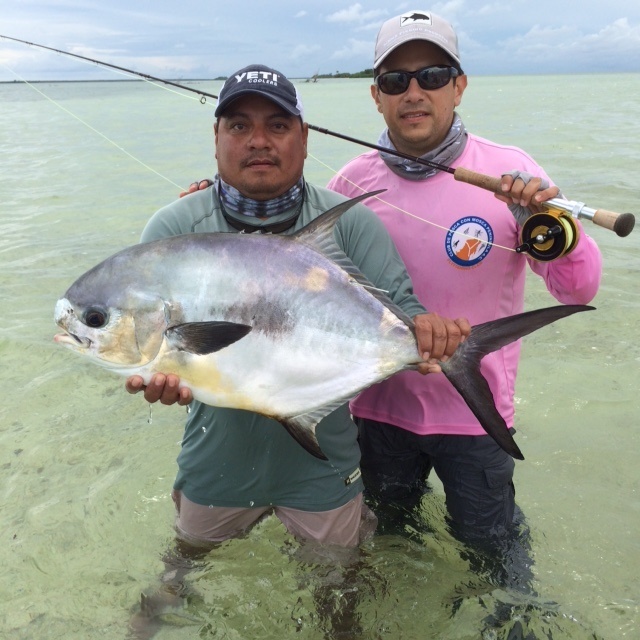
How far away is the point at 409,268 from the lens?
242cm

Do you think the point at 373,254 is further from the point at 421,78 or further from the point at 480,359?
the point at 421,78

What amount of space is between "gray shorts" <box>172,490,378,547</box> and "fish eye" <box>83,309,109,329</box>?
77cm

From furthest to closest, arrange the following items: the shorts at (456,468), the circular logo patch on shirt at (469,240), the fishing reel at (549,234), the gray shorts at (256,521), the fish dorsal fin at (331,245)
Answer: the shorts at (456,468), the circular logo patch on shirt at (469,240), the gray shorts at (256,521), the fishing reel at (549,234), the fish dorsal fin at (331,245)

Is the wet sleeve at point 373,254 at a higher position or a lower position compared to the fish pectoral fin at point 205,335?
higher

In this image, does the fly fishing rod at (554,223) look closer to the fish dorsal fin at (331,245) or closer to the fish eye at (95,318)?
the fish dorsal fin at (331,245)

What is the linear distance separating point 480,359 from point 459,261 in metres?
0.58

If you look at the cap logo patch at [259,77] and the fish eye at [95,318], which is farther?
the cap logo patch at [259,77]

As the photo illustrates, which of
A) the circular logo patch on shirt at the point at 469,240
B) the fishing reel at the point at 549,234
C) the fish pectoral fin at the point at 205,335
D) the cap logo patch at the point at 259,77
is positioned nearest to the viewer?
the fish pectoral fin at the point at 205,335

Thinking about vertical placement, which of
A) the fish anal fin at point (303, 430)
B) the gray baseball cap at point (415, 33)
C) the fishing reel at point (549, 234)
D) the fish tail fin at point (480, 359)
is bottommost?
the fish anal fin at point (303, 430)

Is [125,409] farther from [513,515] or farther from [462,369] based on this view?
[462,369]

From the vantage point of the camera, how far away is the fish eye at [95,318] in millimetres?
1798

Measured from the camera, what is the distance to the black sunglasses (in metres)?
2.29

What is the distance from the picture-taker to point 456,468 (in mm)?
2488

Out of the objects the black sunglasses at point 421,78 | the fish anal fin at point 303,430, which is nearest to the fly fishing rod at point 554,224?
the black sunglasses at point 421,78
